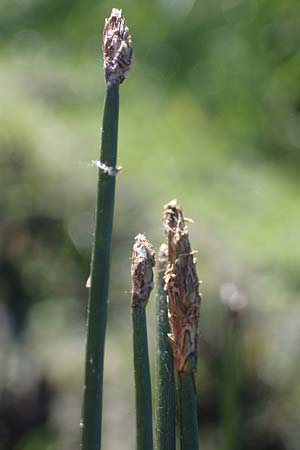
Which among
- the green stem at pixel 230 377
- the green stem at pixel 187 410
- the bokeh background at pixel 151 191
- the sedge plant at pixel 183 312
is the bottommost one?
the green stem at pixel 187 410

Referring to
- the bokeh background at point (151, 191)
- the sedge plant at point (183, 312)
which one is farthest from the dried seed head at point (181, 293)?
the bokeh background at point (151, 191)

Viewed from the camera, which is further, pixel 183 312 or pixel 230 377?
pixel 230 377

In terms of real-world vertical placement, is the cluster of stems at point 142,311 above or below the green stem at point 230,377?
below

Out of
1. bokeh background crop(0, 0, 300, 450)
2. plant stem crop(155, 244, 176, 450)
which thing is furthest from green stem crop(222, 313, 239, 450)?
bokeh background crop(0, 0, 300, 450)

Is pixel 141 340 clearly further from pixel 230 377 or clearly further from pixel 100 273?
pixel 230 377

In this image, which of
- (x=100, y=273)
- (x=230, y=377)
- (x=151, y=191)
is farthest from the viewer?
(x=151, y=191)

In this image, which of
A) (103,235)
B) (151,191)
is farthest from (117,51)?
(151,191)

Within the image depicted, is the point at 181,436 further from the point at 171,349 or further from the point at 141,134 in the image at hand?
the point at 141,134

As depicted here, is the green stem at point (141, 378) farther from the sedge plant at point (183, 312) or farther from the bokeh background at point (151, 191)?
the bokeh background at point (151, 191)
